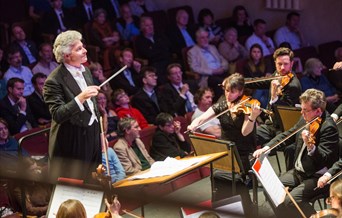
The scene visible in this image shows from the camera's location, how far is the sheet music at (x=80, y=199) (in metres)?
2.99

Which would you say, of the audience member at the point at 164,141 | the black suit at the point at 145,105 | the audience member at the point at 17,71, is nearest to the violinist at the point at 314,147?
the audience member at the point at 164,141

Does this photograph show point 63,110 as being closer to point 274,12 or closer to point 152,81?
point 152,81

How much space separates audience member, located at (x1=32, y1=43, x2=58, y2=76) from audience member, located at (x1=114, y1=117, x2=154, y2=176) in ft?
4.70

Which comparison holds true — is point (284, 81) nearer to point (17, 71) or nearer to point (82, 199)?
point (82, 199)

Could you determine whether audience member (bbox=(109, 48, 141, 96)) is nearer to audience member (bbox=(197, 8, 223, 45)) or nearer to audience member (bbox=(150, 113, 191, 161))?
audience member (bbox=(150, 113, 191, 161))

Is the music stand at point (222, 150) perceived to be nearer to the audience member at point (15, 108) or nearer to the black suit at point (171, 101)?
the audience member at point (15, 108)

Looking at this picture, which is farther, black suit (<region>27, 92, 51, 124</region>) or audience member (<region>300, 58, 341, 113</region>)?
audience member (<region>300, 58, 341, 113</region>)

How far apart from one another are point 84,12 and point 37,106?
193cm

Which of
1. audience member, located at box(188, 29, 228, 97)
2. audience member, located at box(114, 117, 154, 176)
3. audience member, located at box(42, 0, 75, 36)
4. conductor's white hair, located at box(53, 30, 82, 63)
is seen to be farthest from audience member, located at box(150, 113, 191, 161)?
audience member, located at box(42, 0, 75, 36)

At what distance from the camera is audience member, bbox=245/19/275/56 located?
7.39 meters

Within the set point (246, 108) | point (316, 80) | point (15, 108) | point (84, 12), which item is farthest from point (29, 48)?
point (246, 108)

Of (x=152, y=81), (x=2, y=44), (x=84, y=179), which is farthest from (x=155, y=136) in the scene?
(x=2, y=44)

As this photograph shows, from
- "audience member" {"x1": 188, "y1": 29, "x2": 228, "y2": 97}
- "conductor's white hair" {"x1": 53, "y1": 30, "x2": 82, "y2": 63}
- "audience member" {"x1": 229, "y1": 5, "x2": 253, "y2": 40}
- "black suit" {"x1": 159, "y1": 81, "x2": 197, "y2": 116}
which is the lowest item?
"black suit" {"x1": 159, "y1": 81, "x2": 197, "y2": 116}

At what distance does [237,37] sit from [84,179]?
4553mm
